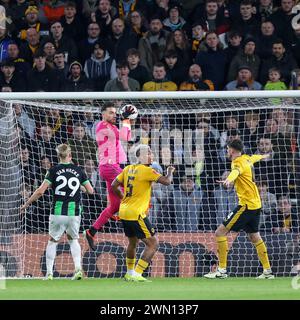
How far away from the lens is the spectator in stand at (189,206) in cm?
1641

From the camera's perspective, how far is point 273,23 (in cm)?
1931

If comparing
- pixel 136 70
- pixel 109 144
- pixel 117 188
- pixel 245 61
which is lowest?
pixel 117 188

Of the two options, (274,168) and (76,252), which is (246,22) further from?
(76,252)

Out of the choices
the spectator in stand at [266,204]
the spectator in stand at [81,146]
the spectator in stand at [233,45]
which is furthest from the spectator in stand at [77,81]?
the spectator in stand at [266,204]

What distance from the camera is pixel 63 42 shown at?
1980 centimetres

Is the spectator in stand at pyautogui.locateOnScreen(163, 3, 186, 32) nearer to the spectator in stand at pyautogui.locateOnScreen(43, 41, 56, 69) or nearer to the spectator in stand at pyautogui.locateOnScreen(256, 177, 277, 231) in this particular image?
the spectator in stand at pyautogui.locateOnScreen(43, 41, 56, 69)

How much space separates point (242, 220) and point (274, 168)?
1.70 metres

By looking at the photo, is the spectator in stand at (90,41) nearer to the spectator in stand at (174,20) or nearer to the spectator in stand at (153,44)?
the spectator in stand at (153,44)

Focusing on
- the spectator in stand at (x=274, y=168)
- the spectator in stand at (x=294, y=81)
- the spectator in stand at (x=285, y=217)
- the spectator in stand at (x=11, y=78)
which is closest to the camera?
the spectator in stand at (x=285, y=217)

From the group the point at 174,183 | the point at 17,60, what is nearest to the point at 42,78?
the point at 17,60

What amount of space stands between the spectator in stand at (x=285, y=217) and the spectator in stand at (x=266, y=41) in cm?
356
